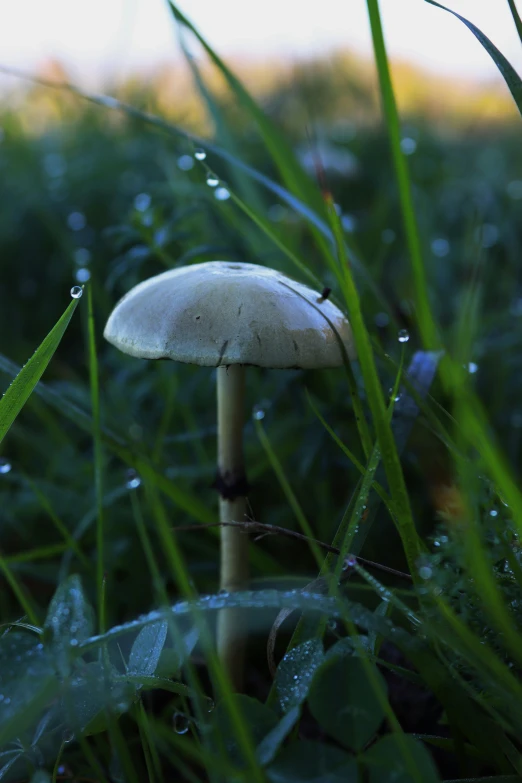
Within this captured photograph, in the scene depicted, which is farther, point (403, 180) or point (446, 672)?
point (403, 180)

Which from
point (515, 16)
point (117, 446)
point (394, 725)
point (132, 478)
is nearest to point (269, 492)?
point (132, 478)

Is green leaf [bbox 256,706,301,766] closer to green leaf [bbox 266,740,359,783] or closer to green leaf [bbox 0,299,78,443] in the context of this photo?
green leaf [bbox 266,740,359,783]

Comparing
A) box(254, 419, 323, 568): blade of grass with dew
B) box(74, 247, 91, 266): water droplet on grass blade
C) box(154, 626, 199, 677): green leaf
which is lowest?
box(154, 626, 199, 677): green leaf

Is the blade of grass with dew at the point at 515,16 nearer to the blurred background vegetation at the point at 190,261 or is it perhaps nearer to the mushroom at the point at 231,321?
the blurred background vegetation at the point at 190,261

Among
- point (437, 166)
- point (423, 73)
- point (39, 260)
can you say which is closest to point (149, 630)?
point (39, 260)

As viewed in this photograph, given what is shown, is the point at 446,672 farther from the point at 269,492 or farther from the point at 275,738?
the point at 269,492

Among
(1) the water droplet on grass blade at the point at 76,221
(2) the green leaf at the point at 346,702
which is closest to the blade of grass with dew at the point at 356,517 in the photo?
(2) the green leaf at the point at 346,702

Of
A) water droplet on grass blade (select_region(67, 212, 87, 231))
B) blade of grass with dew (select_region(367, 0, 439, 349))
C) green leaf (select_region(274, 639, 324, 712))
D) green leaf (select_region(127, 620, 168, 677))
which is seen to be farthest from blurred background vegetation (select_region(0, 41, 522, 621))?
green leaf (select_region(127, 620, 168, 677))
